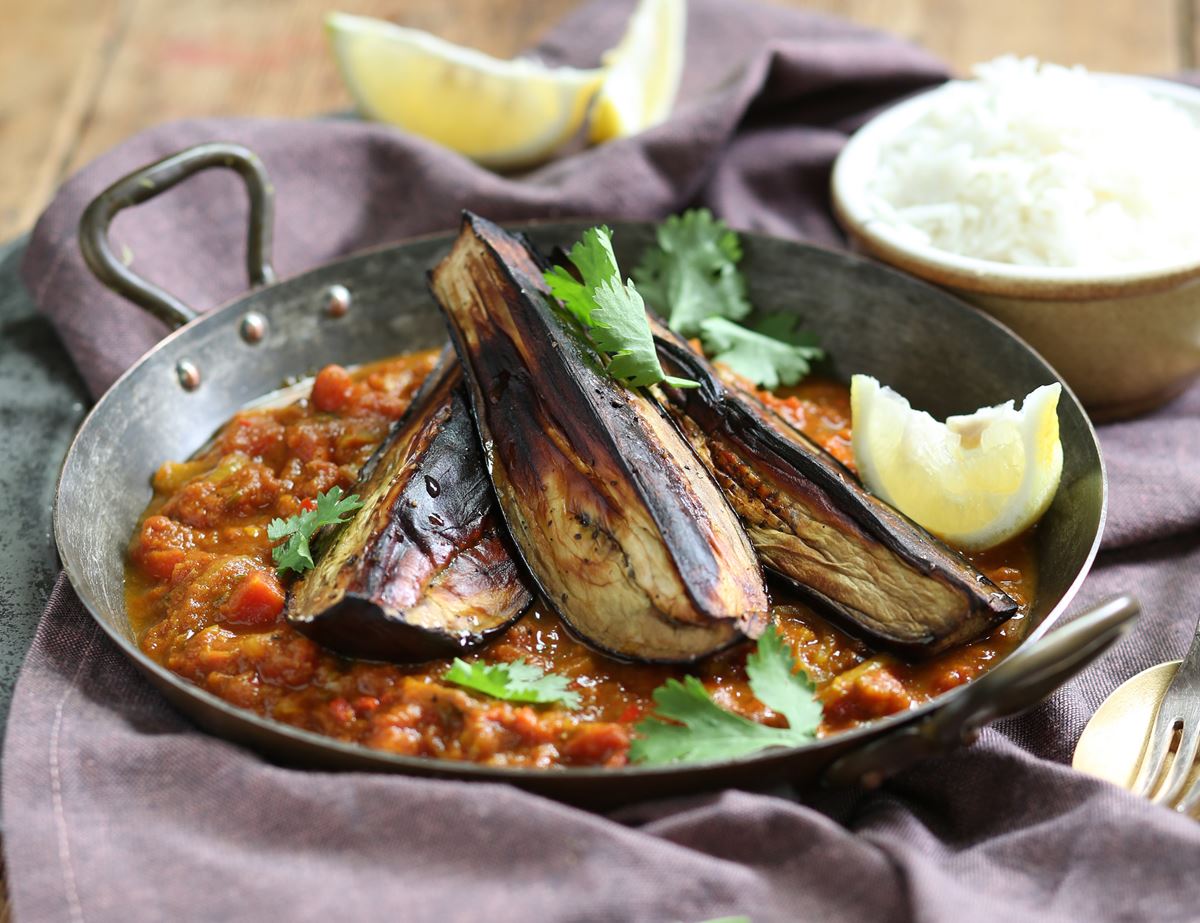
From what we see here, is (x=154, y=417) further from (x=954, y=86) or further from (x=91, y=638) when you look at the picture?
(x=954, y=86)

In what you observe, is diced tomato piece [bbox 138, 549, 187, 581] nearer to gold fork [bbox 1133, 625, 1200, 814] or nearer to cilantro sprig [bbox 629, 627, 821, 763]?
cilantro sprig [bbox 629, 627, 821, 763]

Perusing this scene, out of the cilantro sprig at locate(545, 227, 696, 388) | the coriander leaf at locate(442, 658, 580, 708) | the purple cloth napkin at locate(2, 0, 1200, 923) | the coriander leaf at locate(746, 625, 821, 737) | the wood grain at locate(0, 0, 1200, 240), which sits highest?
the cilantro sprig at locate(545, 227, 696, 388)

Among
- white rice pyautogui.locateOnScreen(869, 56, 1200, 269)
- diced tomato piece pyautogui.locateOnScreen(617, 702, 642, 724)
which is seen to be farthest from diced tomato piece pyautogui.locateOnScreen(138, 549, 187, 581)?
white rice pyautogui.locateOnScreen(869, 56, 1200, 269)

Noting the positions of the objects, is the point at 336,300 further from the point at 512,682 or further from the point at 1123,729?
the point at 1123,729

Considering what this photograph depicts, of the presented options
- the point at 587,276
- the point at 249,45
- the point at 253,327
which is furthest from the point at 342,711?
the point at 249,45

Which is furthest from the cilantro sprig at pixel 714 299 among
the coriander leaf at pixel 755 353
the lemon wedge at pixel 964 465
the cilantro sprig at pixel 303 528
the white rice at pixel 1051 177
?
the cilantro sprig at pixel 303 528
